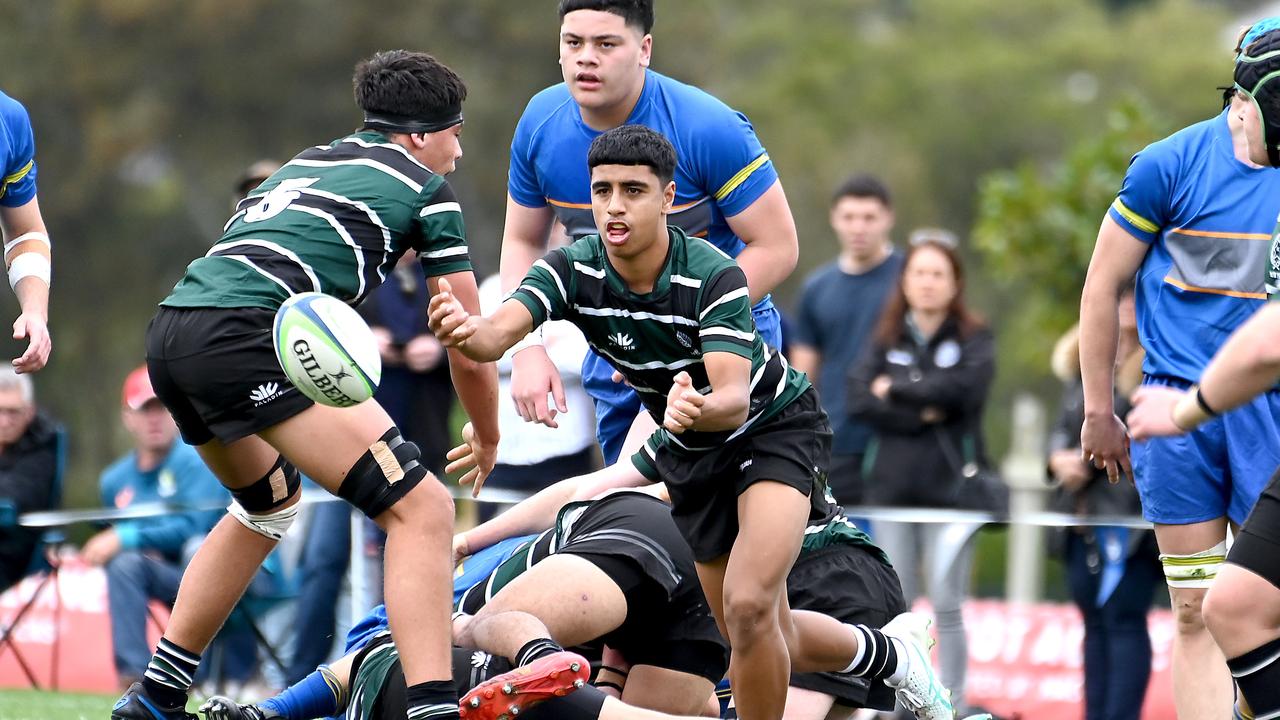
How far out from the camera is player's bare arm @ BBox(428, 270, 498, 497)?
520cm

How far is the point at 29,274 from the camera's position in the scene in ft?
20.1

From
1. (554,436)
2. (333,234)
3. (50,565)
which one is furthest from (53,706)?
(333,234)

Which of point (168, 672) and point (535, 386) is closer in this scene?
point (168, 672)

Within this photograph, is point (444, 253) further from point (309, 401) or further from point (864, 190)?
point (864, 190)

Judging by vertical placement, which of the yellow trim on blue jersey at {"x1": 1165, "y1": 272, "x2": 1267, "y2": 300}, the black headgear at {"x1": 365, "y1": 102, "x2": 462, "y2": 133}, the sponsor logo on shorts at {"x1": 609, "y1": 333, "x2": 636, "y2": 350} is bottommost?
the sponsor logo on shorts at {"x1": 609, "y1": 333, "x2": 636, "y2": 350}

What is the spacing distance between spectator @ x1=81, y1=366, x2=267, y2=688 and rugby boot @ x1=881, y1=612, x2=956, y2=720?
4120 millimetres

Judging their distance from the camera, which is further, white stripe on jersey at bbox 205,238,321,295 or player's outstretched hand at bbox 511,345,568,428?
player's outstretched hand at bbox 511,345,568,428

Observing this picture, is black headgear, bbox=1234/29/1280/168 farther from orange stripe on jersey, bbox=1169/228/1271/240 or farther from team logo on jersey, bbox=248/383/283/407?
team logo on jersey, bbox=248/383/283/407

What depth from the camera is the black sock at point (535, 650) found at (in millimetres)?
4928

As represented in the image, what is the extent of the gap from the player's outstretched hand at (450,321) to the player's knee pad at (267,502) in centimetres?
98

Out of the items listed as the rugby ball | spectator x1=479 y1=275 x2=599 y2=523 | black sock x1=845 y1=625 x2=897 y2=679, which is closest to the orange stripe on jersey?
black sock x1=845 y1=625 x2=897 y2=679

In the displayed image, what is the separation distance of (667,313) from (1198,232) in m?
1.84

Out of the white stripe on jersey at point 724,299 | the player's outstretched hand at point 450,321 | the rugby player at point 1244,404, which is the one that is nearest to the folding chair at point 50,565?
the player's outstretched hand at point 450,321

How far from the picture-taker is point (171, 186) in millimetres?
26391
